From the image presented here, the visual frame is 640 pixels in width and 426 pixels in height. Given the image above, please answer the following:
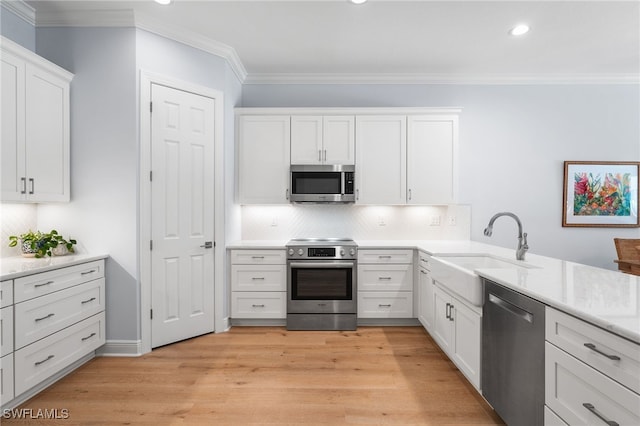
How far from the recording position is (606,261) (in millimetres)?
4172

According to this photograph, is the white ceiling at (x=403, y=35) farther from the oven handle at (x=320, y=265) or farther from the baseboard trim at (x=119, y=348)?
the baseboard trim at (x=119, y=348)

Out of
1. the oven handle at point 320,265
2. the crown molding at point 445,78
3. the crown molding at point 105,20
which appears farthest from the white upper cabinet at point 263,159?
the crown molding at point 105,20

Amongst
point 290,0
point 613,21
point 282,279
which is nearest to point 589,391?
point 282,279

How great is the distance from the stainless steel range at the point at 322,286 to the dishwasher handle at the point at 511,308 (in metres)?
1.78

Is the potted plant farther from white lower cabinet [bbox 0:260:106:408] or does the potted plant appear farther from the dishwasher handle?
the dishwasher handle

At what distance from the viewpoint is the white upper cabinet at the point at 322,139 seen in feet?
12.8

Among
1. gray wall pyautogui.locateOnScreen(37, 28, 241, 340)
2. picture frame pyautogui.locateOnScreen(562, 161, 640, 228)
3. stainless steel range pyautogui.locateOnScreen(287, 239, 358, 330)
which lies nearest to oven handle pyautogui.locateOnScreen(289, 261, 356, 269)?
stainless steel range pyautogui.locateOnScreen(287, 239, 358, 330)

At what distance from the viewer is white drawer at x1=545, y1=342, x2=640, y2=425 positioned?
3.74ft

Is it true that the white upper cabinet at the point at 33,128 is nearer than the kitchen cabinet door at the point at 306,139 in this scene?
Yes

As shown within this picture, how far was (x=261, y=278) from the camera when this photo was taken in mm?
3670

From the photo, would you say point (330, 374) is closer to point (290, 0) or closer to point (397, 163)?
point (397, 163)

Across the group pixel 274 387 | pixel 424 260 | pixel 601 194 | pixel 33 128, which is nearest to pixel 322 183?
pixel 424 260

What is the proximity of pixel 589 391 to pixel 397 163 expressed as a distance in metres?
2.90

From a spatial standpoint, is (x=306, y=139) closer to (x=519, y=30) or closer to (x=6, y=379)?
(x=519, y=30)
